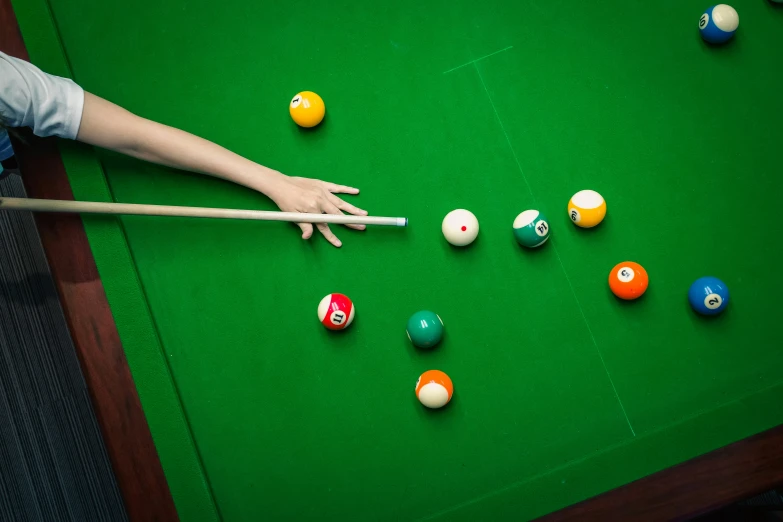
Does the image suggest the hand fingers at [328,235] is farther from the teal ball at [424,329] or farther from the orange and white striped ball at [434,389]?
the orange and white striped ball at [434,389]

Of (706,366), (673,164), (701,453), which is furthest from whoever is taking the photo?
(673,164)

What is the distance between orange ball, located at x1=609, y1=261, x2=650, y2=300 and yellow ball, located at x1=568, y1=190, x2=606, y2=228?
0.53ft

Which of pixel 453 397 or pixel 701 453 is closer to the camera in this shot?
pixel 701 453

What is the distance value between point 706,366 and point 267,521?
1405 millimetres

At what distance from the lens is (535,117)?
1996mm

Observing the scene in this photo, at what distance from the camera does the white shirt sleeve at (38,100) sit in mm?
1728

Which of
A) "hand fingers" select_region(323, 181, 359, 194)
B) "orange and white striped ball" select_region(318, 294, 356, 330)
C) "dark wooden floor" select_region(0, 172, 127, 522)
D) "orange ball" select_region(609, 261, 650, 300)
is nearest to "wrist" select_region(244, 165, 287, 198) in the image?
"hand fingers" select_region(323, 181, 359, 194)

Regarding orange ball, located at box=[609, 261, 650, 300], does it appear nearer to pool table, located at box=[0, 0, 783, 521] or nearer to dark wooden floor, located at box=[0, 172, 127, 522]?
pool table, located at box=[0, 0, 783, 521]

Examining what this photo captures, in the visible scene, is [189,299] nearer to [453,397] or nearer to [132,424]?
[132,424]

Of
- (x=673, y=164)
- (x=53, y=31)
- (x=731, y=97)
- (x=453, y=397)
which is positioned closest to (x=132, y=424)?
(x=453, y=397)

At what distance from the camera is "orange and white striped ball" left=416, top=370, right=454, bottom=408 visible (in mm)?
1748

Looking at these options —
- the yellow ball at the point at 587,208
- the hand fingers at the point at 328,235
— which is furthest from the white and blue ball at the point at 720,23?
the hand fingers at the point at 328,235

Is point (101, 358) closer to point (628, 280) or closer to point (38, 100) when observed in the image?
point (38, 100)

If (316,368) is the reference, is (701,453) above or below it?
below
